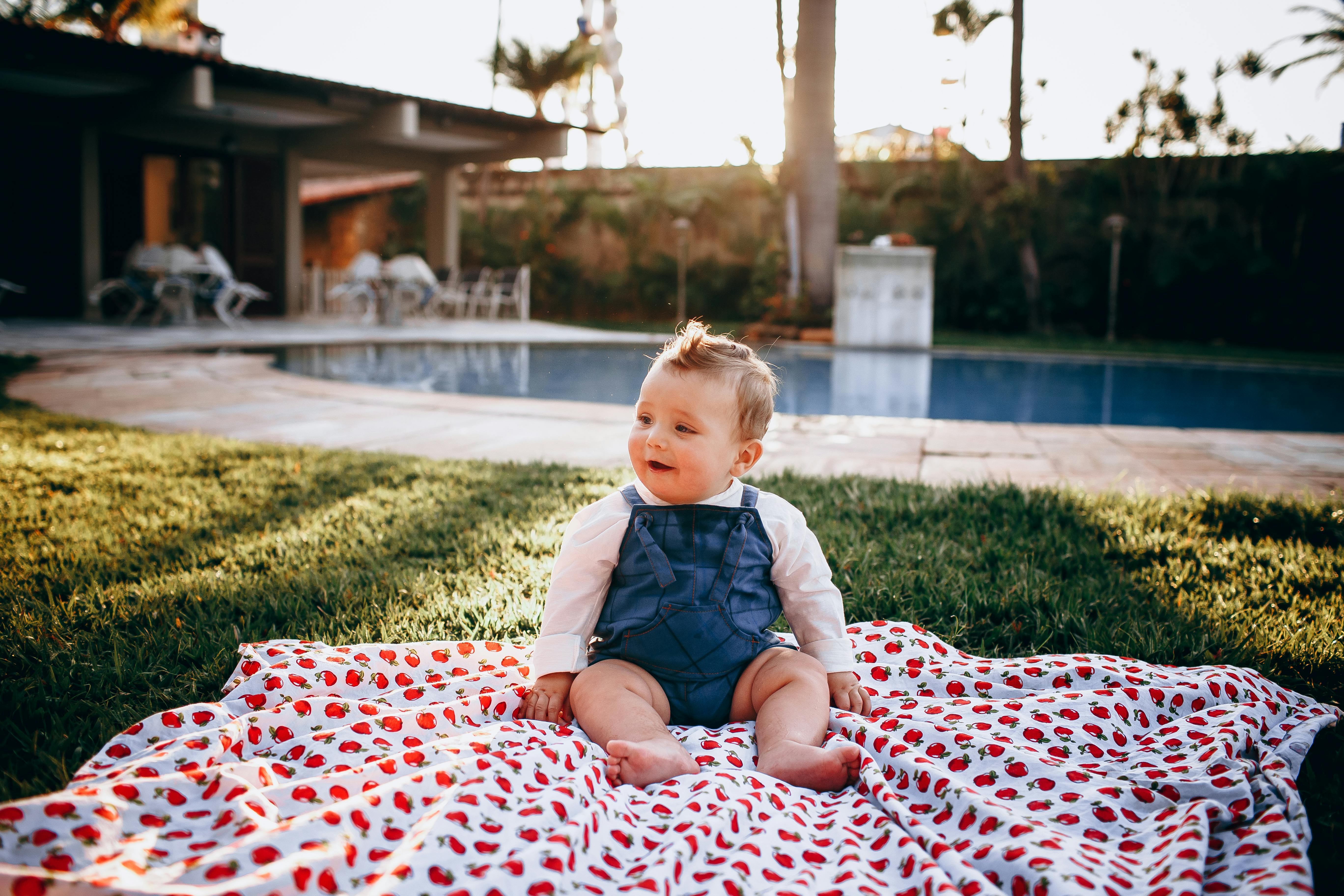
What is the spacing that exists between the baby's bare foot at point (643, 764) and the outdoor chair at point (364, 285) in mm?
12903

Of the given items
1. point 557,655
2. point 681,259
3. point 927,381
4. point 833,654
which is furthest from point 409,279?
point 833,654

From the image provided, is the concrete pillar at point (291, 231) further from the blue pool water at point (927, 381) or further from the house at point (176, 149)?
the blue pool water at point (927, 381)

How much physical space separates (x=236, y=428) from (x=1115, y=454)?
4.45m

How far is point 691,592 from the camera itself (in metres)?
1.60

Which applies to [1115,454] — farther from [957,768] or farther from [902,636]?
[957,768]

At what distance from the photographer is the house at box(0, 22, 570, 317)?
10.9 metres

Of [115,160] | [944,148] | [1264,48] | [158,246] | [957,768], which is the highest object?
[1264,48]

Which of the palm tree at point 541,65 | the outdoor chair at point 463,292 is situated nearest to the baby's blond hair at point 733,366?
the outdoor chair at point 463,292

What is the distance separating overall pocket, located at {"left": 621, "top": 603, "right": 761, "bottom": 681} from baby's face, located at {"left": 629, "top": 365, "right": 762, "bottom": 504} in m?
0.22

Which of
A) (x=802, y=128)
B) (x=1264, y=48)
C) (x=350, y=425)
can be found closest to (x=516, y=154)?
(x=802, y=128)

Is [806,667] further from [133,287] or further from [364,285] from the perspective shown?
[364,285]

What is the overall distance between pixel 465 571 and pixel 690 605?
1024 mm

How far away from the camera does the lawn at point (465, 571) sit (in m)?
1.73

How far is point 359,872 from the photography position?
43.3 inches
